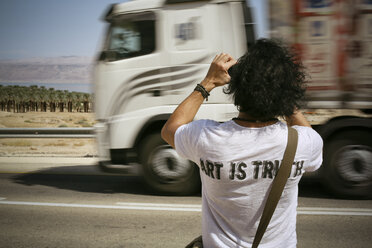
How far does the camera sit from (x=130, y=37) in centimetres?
622

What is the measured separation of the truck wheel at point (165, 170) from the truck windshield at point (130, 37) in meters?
1.49

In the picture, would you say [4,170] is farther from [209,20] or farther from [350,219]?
[350,219]

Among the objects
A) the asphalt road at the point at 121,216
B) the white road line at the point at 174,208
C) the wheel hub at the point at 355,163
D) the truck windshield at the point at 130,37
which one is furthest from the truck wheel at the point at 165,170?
the wheel hub at the point at 355,163

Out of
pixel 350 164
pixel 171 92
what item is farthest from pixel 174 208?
pixel 350 164

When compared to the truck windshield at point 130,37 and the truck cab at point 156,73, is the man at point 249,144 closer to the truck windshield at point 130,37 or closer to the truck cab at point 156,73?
the truck cab at point 156,73

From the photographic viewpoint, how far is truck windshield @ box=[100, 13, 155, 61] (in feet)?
20.0

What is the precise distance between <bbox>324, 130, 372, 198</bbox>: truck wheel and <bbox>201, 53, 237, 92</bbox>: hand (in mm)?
4782

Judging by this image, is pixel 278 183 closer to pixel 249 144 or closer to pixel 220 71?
pixel 249 144

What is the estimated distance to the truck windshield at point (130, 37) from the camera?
608cm

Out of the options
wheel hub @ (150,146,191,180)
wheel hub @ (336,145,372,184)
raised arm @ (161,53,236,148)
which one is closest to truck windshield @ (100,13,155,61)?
wheel hub @ (150,146,191,180)

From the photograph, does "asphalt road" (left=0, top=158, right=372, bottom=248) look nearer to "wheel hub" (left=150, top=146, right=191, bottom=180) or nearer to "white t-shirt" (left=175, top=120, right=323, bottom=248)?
"wheel hub" (left=150, top=146, right=191, bottom=180)

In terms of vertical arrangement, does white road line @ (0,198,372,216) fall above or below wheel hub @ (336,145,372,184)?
below

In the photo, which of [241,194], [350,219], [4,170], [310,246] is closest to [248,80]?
[241,194]

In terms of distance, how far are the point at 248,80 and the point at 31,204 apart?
5429 mm
